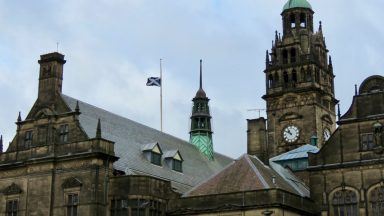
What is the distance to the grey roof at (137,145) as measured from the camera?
68312mm

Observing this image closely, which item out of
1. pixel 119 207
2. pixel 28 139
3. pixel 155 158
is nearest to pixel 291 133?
pixel 155 158

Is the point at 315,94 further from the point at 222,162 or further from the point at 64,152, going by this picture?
the point at 64,152

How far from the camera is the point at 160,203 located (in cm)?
6475

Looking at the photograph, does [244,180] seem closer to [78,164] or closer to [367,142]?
[367,142]

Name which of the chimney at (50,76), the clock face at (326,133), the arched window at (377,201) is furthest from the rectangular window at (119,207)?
the clock face at (326,133)

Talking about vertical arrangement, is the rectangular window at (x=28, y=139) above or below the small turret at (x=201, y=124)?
below

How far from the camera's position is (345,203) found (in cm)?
6234

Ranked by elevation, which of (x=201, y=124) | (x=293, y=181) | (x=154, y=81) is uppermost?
(x=154, y=81)

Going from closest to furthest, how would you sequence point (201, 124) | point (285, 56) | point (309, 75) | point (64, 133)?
point (64, 133) → point (201, 124) → point (309, 75) → point (285, 56)

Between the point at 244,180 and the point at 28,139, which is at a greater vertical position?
the point at 28,139

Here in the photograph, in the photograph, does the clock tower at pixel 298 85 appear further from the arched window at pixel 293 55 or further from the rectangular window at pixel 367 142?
the rectangular window at pixel 367 142

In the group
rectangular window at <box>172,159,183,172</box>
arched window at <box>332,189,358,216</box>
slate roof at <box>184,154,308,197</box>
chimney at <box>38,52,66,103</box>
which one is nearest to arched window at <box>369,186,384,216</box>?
arched window at <box>332,189,358,216</box>

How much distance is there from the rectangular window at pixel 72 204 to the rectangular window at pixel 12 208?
18.1 feet

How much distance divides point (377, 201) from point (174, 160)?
20.3m
